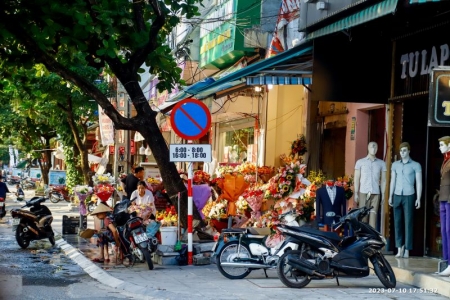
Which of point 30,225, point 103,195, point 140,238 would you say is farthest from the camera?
point 30,225

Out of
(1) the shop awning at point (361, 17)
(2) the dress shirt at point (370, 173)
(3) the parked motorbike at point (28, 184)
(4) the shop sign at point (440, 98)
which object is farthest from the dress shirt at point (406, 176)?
(3) the parked motorbike at point (28, 184)

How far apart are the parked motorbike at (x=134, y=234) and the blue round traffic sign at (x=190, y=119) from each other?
1883 millimetres

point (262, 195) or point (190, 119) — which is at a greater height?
point (190, 119)

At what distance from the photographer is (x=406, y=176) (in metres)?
12.7

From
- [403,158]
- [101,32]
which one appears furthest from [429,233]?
[101,32]

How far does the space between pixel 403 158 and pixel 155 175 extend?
10918 millimetres

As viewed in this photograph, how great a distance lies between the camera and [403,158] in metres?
12.7

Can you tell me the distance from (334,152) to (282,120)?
2.35m

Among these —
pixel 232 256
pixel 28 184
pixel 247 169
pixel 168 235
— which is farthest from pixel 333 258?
pixel 28 184

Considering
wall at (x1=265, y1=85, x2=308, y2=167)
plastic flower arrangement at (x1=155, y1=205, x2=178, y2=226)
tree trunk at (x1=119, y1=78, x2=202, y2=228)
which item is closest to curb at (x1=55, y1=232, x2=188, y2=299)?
plastic flower arrangement at (x1=155, y1=205, x2=178, y2=226)

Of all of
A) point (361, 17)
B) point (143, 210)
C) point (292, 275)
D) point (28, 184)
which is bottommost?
point (28, 184)

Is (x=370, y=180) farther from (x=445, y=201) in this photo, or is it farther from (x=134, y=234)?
(x=134, y=234)

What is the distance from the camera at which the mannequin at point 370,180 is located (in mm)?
13492

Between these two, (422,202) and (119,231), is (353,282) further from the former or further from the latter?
(119,231)
